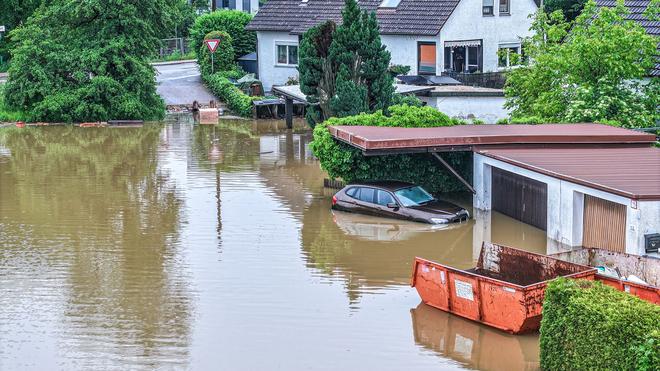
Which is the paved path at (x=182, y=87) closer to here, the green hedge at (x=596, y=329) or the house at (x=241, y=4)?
the house at (x=241, y=4)

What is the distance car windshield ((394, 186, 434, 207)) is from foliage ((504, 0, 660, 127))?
786 cm

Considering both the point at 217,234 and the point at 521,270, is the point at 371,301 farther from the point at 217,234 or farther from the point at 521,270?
the point at 217,234

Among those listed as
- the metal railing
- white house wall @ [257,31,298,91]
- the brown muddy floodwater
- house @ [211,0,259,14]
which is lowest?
the brown muddy floodwater

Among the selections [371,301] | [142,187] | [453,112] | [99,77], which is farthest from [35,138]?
[371,301]

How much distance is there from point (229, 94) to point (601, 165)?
33358 millimetres

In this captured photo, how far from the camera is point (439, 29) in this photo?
55031 millimetres

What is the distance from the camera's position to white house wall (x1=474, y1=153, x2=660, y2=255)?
2530 cm

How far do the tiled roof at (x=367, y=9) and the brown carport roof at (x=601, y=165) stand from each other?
23660 mm

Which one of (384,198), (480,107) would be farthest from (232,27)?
(384,198)

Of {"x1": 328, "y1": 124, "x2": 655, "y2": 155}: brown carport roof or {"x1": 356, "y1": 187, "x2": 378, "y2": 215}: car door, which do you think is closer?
{"x1": 356, "y1": 187, "x2": 378, "y2": 215}: car door

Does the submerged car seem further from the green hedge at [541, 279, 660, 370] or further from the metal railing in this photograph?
the metal railing

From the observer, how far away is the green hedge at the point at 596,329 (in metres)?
16.6

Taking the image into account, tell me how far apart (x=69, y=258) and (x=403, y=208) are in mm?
9512

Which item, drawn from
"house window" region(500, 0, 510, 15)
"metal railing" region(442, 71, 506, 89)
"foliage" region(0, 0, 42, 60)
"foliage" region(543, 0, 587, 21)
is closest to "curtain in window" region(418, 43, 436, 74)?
"metal railing" region(442, 71, 506, 89)
